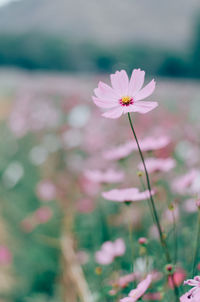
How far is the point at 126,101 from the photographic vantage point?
0.38 metres

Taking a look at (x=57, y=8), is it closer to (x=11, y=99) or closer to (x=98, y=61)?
(x=98, y=61)

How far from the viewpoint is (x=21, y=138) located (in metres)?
1.78

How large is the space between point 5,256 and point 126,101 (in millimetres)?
1048

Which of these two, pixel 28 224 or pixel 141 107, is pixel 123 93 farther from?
pixel 28 224

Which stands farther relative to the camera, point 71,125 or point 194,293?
point 71,125

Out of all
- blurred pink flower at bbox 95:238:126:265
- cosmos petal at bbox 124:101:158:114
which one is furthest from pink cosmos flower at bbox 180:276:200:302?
blurred pink flower at bbox 95:238:126:265

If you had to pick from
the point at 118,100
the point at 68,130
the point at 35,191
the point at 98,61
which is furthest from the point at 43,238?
the point at 98,61

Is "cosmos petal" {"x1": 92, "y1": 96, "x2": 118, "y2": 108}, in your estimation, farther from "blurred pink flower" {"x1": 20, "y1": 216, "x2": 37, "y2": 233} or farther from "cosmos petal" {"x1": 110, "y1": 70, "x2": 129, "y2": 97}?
"blurred pink flower" {"x1": 20, "y1": 216, "x2": 37, "y2": 233}

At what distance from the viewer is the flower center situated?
380 millimetres

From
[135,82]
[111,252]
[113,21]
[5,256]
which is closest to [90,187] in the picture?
[5,256]

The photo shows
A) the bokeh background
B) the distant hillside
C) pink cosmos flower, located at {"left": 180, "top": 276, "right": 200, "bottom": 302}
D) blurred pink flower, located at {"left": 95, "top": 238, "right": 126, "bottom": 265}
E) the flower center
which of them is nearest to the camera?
pink cosmos flower, located at {"left": 180, "top": 276, "right": 200, "bottom": 302}

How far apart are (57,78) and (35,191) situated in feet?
2.81

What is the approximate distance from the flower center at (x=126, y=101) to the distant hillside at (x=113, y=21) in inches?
93.5

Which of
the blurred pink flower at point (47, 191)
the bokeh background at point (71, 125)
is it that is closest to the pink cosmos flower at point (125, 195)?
the bokeh background at point (71, 125)
